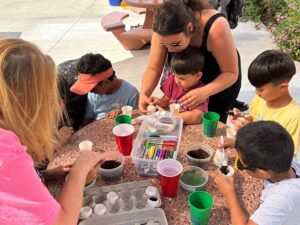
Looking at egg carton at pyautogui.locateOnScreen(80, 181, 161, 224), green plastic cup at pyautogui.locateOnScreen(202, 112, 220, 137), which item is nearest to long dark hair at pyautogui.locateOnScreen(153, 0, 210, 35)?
green plastic cup at pyautogui.locateOnScreen(202, 112, 220, 137)

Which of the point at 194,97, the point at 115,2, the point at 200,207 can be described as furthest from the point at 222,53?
the point at 115,2

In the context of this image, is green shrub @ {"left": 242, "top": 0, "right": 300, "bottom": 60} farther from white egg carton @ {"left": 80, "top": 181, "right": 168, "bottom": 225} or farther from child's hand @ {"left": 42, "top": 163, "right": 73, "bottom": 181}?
child's hand @ {"left": 42, "top": 163, "right": 73, "bottom": 181}

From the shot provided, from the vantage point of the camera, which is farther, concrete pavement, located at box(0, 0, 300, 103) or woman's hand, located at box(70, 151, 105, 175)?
concrete pavement, located at box(0, 0, 300, 103)

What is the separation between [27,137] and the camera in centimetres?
123

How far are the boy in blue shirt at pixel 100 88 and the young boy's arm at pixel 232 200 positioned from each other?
114 cm

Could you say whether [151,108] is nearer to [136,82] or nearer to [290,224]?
[290,224]

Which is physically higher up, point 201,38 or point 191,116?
point 201,38

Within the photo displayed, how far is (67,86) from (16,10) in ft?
22.7

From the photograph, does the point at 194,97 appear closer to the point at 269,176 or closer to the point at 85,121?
the point at 269,176

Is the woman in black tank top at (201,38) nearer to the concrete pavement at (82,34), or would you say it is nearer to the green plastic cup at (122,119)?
the green plastic cup at (122,119)

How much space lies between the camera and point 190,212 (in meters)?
1.41

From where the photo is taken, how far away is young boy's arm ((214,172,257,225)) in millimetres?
1348

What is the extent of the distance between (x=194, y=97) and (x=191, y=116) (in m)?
0.13

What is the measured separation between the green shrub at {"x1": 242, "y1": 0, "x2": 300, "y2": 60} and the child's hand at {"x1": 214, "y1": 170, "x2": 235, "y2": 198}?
155 inches
